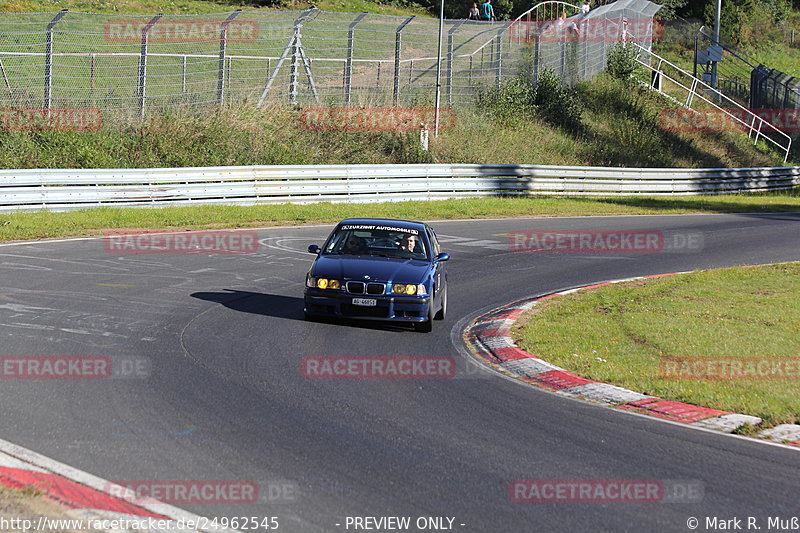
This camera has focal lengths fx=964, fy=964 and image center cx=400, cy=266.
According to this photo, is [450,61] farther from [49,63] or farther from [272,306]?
[272,306]

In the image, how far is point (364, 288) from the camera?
11828 millimetres

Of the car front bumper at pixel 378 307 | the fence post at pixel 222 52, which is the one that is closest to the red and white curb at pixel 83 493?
the car front bumper at pixel 378 307

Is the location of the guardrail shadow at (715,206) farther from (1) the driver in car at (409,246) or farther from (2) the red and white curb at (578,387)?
(2) the red and white curb at (578,387)

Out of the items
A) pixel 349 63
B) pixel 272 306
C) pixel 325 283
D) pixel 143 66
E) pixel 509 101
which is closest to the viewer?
pixel 325 283

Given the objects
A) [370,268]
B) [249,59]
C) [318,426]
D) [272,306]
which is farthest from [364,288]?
[249,59]

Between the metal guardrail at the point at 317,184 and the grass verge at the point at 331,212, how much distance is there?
1.46ft

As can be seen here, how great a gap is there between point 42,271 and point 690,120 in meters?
38.8

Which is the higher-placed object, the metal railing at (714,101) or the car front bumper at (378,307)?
the metal railing at (714,101)

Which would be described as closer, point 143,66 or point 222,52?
point 143,66

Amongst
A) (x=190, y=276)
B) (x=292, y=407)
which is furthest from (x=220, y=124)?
(x=292, y=407)

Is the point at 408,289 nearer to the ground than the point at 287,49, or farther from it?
nearer to the ground

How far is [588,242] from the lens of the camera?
874 inches

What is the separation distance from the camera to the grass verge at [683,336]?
948cm

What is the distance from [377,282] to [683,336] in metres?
3.93
